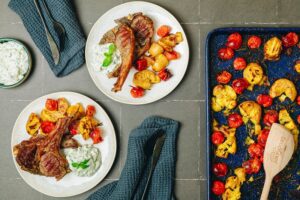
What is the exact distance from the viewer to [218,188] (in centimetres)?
154

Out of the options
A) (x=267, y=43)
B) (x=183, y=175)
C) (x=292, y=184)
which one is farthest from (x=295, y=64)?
(x=183, y=175)

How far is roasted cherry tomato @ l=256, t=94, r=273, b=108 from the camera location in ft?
5.08

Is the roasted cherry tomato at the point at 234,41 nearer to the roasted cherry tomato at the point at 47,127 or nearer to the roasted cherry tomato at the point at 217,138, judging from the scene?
the roasted cherry tomato at the point at 217,138

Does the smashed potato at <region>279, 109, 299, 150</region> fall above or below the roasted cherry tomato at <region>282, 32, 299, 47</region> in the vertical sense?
below

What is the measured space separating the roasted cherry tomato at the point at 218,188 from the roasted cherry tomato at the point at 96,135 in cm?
48

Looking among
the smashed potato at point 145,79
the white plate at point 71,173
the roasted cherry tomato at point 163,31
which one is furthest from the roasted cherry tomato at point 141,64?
the white plate at point 71,173

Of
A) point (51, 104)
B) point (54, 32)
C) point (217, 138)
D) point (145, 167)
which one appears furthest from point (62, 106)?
A: point (217, 138)

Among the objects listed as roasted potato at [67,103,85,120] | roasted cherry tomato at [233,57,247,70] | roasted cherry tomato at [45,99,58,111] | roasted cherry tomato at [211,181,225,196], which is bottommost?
roasted cherry tomato at [211,181,225,196]

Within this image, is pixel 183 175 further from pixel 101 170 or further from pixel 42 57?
pixel 42 57

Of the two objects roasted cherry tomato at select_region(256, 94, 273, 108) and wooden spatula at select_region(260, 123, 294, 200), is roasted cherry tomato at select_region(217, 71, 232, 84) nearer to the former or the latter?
roasted cherry tomato at select_region(256, 94, 273, 108)

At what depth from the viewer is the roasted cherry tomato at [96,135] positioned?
156 centimetres

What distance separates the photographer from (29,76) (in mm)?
1652

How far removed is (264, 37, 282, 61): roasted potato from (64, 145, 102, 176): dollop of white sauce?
2.52 ft

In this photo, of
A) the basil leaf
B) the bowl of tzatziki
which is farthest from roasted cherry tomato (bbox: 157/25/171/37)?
the bowl of tzatziki
